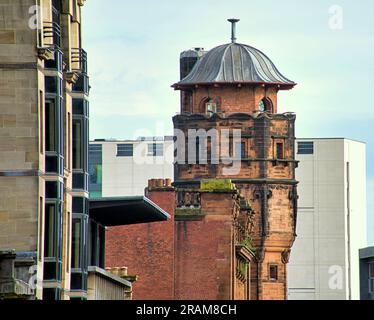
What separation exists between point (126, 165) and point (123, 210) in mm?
108058

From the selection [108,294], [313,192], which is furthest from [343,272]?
[108,294]

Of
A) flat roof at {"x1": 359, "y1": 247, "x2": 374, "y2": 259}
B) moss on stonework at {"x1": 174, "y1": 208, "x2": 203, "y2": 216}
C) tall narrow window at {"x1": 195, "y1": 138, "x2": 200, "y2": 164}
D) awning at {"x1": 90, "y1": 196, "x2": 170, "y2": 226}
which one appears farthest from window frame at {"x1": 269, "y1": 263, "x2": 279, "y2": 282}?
awning at {"x1": 90, "y1": 196, "x2": 170, "y2": 226}

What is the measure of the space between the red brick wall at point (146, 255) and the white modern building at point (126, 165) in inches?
2677

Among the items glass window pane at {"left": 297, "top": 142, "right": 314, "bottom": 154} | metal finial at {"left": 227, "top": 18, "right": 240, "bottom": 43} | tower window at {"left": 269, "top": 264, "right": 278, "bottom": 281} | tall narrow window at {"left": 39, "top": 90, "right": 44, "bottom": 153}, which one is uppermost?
metal finial at {"left": 227, "top": 18, "right": 240, "bottom": 43}

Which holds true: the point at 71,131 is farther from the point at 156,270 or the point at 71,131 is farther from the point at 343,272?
the point at 343,272

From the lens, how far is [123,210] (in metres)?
66.1

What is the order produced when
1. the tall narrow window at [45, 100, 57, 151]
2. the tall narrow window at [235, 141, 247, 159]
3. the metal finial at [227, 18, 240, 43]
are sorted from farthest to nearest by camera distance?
the metal finial at [227, 18, 240, 43] → the tall narrow window at [235, 141, 247, 159] → the tall narrow window at [45, 100, 57, 151]

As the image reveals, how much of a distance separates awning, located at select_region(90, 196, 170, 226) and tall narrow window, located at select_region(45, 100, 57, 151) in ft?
37.4

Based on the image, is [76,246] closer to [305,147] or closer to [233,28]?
[233,28]

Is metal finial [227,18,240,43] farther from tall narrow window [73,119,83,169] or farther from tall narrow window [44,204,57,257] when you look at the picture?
tall narrow window [44,204,57,257]

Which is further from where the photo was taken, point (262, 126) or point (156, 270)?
point (262, 126)

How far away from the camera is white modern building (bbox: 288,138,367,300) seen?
180m
